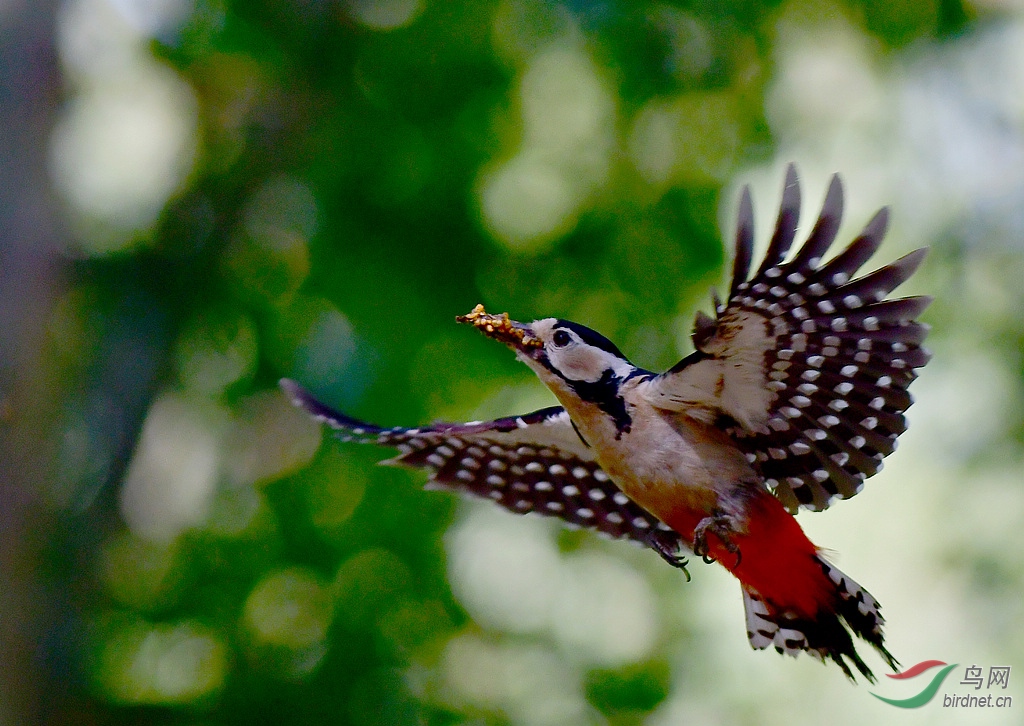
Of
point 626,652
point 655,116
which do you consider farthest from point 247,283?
point 626,652

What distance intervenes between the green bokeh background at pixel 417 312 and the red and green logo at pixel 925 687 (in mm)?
849

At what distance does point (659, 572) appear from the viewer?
6199mm

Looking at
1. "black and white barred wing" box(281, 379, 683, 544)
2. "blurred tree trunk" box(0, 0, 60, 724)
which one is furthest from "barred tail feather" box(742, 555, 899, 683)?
"blurred tree trunk" box(0, 0, 60, 724)

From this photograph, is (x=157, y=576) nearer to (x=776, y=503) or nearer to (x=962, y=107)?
(x=776, y=503)

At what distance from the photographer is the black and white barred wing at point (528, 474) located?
3.50 m

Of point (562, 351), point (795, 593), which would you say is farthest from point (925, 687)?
point (562, 351)

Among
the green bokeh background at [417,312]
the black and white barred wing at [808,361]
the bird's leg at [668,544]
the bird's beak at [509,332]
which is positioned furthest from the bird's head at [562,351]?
the green bokeh background at [417,312]

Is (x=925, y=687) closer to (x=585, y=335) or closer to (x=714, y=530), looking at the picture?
(x=714, y=530)

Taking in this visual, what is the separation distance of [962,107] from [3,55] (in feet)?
19.4

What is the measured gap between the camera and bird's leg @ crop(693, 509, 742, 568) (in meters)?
2.86

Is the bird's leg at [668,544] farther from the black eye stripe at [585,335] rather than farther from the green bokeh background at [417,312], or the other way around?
the green bokeh background at [417,312]

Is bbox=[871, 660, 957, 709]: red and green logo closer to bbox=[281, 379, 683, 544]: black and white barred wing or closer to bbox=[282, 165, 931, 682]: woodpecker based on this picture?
bbox=[282, 165, 931, 682]: woodpecker

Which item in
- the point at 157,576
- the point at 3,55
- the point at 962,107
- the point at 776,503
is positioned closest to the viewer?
the point at 776,503

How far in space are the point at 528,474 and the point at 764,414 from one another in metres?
Result: 1.18
